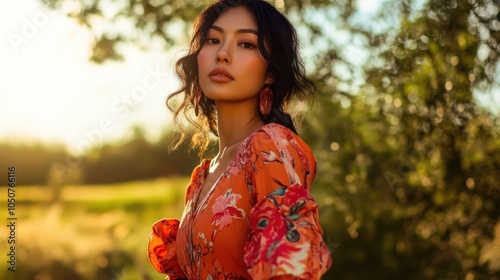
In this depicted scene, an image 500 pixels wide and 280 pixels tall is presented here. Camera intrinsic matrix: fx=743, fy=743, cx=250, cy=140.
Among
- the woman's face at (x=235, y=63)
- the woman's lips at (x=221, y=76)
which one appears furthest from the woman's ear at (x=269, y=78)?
the woman's lips at (x=221, y=76)

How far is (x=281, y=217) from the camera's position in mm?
1746

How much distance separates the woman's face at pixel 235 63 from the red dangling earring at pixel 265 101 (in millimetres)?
21

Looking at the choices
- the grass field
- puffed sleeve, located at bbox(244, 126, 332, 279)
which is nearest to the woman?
puffed sleeve, located at bbox(244, 126, 332, 279)

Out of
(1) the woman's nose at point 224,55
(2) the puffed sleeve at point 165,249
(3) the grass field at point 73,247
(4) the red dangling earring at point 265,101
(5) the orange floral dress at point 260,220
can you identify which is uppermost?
(1) the woman's nose at point 224,55

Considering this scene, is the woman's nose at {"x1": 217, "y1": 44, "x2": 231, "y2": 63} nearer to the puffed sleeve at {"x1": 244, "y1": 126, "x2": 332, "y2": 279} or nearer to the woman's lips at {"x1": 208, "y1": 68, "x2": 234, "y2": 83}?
the woman's lips at {"x1": 208, "y1": 68, "x2": 234, "y2": 83}

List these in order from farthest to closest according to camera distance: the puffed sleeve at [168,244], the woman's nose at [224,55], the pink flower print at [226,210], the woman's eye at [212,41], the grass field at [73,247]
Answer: the grass field at [73,247] < the puffed sleeve at [168,244] < the woman's eye at [212,41] < the woman's nose at [224,55] < the pink flower print at [226,210]

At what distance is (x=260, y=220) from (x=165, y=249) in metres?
0.79

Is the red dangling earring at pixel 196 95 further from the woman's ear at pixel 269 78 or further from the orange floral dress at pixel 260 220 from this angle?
the orange floral dress at pixel 260 220

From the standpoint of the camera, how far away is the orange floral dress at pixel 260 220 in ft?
5.58

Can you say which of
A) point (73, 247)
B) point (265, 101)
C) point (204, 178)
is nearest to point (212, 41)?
point (265, 101)

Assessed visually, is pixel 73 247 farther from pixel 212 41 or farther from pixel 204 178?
pixel 212 41

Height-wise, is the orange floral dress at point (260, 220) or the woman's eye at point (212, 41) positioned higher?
the woman's eye at point (212, 41)

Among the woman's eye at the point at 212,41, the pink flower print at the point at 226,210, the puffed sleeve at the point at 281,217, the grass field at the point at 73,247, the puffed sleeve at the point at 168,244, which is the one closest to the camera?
the puffed sleeve at the point at 281,217

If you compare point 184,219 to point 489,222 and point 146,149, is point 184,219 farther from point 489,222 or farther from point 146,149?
point 146,149
